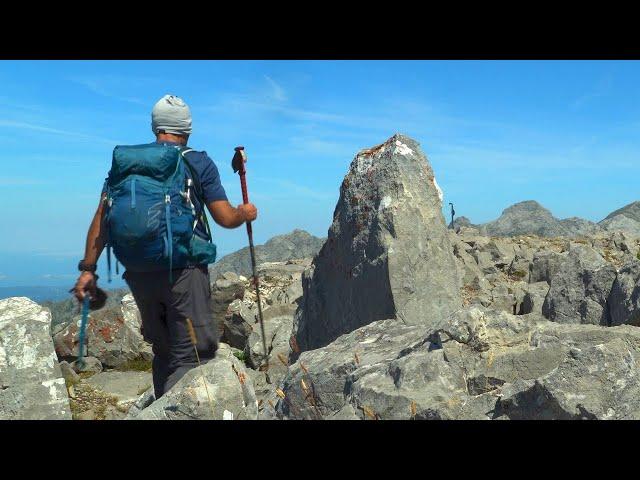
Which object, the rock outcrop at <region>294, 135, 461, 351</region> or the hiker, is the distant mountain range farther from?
the hiker

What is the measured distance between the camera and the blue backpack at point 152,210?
591cm

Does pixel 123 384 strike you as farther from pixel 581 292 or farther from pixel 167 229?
pixel 581 292

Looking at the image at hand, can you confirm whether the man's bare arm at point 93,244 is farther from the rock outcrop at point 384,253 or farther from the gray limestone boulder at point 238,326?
the gray limestone boulder at point 238,326

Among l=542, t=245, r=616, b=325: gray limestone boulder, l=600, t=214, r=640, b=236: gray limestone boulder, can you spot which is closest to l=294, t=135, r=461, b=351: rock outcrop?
l=542, t=245, r=616, b=325: gray limestone boulder

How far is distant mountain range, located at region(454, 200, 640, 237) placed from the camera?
71688 mm

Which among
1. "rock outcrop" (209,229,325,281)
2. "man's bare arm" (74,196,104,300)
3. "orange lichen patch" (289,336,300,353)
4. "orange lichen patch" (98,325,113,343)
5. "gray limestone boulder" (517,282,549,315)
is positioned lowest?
"orange lichen patch" (289,336,300,353)

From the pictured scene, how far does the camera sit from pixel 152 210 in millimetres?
5914

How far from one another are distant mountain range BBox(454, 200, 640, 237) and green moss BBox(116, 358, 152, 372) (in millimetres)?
56391

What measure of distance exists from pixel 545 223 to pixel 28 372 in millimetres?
75720

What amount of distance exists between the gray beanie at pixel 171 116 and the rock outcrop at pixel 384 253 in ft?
15.2

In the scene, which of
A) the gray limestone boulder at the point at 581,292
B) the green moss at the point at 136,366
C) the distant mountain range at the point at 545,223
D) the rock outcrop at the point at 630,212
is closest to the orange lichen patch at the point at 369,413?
the gray limestone boulder at the point at 581,292

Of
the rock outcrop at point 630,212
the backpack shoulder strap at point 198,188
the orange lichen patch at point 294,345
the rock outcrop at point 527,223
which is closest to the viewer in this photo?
the backpack shoulder strap at point 198,188
